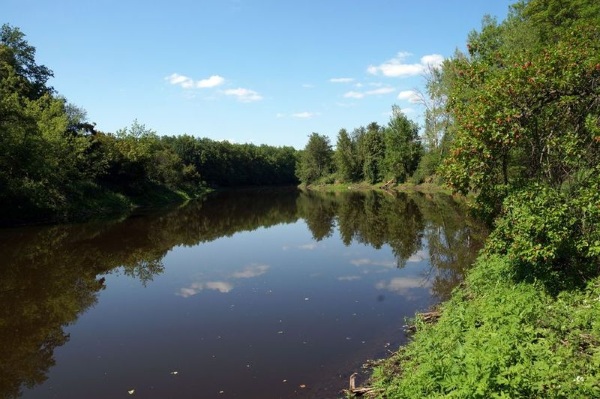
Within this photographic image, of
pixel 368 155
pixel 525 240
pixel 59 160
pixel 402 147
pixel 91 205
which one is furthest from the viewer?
pixel 368 155

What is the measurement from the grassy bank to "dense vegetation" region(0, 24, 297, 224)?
35.8 m

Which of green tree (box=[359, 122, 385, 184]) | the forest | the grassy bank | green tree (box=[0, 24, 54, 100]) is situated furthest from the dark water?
green tree (box=[359, 122, 385, 184])

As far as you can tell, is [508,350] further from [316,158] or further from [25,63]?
[316,158]

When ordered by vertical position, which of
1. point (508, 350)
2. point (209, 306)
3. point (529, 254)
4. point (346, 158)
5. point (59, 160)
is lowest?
point (209, 306)

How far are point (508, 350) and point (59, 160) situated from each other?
43.7 metres

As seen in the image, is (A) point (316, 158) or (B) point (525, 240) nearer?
(B) point (525, 240)

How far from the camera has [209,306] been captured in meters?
15.5

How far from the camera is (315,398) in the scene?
870cm

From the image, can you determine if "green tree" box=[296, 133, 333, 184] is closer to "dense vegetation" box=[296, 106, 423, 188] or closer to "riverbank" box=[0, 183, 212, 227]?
"dense vegetation" box=[296, 106, 423, 188]

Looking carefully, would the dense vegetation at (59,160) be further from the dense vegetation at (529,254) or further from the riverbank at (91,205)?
the dense vegetation at (529,254)

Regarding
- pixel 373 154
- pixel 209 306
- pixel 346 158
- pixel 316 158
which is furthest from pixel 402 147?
pixel 209 306

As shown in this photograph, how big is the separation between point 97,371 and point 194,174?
82.6 m

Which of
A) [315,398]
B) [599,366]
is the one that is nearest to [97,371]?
[315,398]

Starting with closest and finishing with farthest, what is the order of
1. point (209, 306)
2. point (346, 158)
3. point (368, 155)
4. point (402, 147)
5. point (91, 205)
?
point (209, 306) → point (91, 205) → point (402, 147) → point (368, 155) → point (346, 158)
